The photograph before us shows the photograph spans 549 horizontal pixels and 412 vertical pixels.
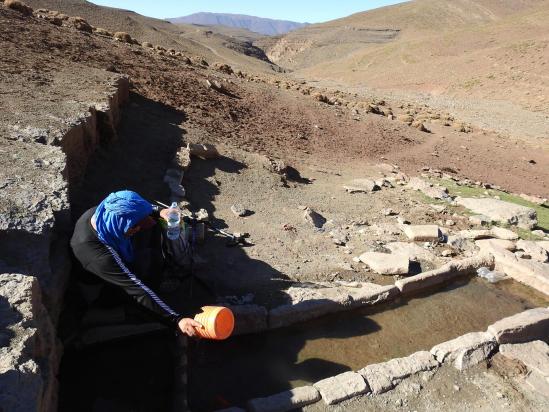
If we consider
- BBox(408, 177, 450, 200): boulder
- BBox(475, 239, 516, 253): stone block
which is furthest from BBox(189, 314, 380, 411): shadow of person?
BBox(408, 177, 450, 200): boulder

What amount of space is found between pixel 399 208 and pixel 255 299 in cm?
462

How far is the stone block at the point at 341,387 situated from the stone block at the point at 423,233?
3.79 m

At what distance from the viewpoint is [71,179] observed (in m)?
5.95

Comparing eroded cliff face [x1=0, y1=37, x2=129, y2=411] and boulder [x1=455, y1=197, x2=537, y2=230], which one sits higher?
eroded cliff face [x1=0, y1=37, x2=129, y2=411]

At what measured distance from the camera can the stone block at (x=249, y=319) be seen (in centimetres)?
472

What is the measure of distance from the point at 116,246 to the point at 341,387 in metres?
2.34

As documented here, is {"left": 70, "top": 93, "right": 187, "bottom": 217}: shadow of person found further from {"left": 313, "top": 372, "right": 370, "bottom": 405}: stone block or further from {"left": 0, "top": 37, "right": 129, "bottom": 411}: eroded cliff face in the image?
{"left": 313, "top": 372, "right": 370, "bottom": 405}: stone block

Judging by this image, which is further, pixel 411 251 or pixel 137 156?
pixel 137 156

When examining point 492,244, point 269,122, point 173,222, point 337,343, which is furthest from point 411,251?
point 269,122

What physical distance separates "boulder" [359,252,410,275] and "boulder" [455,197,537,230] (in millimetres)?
3308

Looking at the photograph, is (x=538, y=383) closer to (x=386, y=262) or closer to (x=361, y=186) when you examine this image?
(x=386, y=262)

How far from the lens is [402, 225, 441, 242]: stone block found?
24.5 ft

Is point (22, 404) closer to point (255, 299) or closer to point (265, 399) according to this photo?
point (265, 399)

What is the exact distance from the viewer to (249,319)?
477 cm
